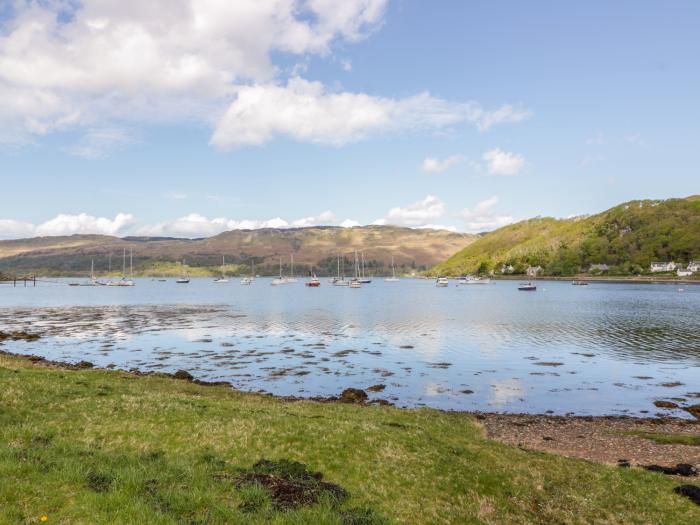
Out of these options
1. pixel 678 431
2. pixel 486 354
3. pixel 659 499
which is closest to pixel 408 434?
pixel 659 499

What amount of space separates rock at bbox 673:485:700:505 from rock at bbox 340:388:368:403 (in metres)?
22.6

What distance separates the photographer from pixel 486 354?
2341 inches

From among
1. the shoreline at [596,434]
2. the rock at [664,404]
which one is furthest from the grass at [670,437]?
the rock at [664,404]

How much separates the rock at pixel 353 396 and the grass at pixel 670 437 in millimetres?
18674

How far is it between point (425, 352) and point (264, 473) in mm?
48902

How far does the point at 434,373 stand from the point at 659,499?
106ft

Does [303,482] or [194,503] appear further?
[303,482]

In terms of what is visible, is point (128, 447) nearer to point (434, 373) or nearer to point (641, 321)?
point (434, 373)

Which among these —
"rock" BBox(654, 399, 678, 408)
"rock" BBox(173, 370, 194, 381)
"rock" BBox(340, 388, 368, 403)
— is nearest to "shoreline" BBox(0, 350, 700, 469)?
"rock" BBox(340, 388, 368, 403)

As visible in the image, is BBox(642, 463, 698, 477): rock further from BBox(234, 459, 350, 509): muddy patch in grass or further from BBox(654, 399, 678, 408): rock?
BBox(654, 399, 678, 408): rock

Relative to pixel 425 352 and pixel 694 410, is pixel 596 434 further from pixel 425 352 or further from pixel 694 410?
pixel 425 352

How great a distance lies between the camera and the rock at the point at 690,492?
16.3 meters

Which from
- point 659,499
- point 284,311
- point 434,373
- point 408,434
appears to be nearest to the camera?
point 659,499

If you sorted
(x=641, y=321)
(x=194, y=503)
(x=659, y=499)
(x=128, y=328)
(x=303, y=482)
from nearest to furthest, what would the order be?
(x=194, y=503) → (x=303, y=482) → (x=659, y=499) → (x=128, y=328) → (x=641, y=321)
